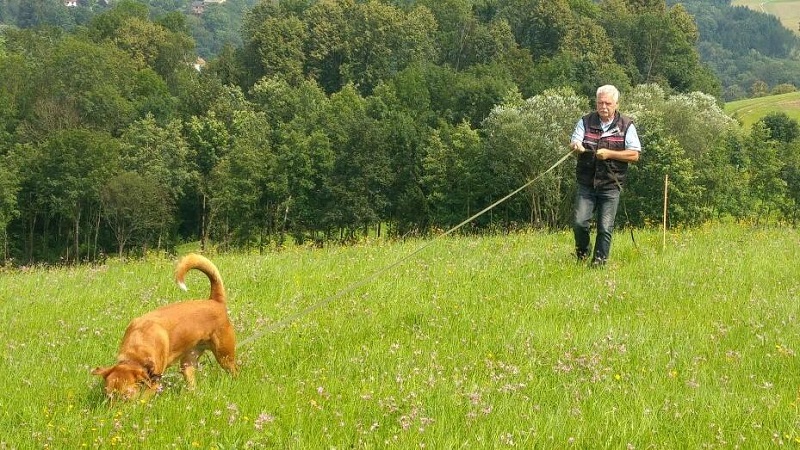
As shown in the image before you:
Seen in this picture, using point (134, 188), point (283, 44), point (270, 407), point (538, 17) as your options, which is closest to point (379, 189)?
point (134, 188)

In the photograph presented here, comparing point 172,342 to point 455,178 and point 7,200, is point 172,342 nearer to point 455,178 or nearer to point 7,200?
point 455,178

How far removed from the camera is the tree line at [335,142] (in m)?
60.0

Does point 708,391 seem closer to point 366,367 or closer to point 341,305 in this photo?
point 366,367

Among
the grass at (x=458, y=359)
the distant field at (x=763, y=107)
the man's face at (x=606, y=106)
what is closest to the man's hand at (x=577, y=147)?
the man's face at (x=606, y=106)

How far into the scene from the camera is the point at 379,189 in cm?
6894

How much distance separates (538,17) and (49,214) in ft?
246

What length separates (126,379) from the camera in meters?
6.14

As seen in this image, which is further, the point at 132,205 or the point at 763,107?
the point at 763,107

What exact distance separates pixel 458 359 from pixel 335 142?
68.2 meters

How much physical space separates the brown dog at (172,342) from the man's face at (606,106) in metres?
6.62

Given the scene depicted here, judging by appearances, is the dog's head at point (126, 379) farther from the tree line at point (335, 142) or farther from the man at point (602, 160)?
the tree line at point (335, 142)

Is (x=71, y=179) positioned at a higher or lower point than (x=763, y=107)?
lower

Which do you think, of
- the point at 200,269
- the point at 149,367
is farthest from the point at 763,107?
the point at 149,367

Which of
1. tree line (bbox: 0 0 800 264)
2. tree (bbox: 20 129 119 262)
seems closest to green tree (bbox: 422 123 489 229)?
tree line (bbox: 0 0 800 264)
